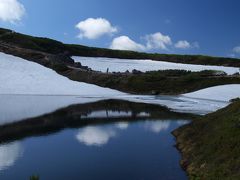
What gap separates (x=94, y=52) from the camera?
159875mm

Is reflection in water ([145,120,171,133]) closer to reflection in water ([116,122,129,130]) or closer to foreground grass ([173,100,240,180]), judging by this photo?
reflection in water ([116,122,129,130])

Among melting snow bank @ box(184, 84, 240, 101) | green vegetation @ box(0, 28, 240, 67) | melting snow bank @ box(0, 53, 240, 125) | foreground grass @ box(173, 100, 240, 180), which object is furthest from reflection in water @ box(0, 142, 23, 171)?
green vegetation @ box(0, 28, 240, 67)

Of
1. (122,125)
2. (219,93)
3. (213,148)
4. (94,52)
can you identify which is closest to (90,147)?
(213,148)

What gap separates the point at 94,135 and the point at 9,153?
1026 cm

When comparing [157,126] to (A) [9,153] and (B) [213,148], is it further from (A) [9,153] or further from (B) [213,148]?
(A) [9,153]

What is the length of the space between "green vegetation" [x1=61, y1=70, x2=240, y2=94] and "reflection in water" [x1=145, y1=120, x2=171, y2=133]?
45194mm

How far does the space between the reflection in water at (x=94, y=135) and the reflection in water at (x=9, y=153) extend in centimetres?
571

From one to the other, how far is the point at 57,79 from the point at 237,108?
66161mm

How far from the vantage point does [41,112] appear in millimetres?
50125

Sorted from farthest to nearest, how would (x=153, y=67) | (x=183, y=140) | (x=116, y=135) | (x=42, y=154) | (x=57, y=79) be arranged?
(x=153, y=67) < (x=57, y=79) < (x=116, y=135) < (x=183, y=140) < (x=42, y=154)

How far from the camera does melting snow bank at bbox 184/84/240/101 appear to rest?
78062 millimetres

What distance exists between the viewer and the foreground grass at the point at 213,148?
66.0 feet

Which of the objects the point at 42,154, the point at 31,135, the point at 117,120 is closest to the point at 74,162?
the point at 42,154

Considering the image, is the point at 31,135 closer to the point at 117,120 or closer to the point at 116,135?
the point at 116,135
